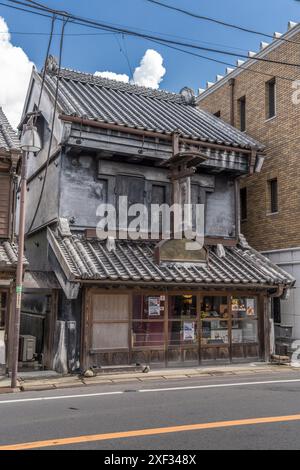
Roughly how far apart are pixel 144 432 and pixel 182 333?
860 centimetres

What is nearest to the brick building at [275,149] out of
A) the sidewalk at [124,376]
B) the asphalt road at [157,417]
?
the sidewalk at [124,376]

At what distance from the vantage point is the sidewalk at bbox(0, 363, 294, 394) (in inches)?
478

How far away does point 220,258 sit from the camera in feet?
56.5

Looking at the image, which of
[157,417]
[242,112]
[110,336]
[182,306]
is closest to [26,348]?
[110,336]

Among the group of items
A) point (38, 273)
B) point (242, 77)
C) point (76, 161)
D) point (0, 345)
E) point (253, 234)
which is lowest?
point (0, 345)

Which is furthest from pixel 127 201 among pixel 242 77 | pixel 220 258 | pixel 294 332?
pixel 242 77

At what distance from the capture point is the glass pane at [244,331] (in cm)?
1642

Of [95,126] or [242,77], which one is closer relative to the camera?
[95,126]

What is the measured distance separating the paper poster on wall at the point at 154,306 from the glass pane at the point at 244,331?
2869mm

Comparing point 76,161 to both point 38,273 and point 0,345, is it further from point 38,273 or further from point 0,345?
point 0,345

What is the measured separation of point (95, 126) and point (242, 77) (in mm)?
9768

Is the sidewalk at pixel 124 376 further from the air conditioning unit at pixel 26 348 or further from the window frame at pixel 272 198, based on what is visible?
the window frame at pixel 272 198

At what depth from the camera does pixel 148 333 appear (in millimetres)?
15156

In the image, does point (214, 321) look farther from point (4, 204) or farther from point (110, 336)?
point (4, 204)
